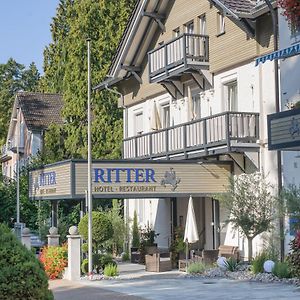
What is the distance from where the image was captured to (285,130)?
19203 millimetres

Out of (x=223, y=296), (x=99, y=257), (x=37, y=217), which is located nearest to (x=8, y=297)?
(x=223, y=296)

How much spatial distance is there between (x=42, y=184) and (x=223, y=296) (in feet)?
41.8

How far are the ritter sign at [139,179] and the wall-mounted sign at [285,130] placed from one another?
556cm

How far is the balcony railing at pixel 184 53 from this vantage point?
26266 millimetres

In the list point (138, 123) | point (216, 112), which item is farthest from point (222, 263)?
point (138, 123)

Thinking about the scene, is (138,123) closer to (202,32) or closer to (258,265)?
(202,32)

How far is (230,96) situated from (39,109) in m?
35.2

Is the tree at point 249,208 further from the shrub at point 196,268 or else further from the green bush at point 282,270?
the green bush at point 282,270

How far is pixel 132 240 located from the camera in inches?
1260

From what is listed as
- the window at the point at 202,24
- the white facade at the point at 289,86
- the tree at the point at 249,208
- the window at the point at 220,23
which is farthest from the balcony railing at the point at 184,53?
the tree at the point at 249,208

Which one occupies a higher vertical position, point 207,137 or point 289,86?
point 289,86

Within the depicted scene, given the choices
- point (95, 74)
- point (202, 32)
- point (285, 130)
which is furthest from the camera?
point (95, 74)

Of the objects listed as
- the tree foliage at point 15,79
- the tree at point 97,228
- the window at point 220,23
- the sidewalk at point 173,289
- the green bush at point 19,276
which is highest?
the tree foliage at point 15,79

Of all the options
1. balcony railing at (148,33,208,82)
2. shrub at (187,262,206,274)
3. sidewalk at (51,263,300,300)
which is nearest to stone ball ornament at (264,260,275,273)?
sidewalk at (51,263,300,300)
